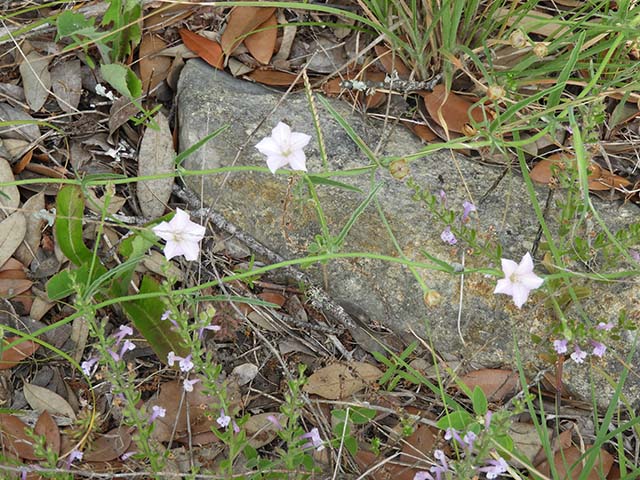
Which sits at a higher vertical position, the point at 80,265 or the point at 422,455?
the point at 80,265

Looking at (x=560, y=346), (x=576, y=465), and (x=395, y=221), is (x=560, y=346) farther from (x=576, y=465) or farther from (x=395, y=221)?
(x=395, y=221)

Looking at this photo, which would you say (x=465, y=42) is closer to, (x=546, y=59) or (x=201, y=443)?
(x=546, y=59)

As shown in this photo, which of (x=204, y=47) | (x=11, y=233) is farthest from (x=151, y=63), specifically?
(x=11, y=233)

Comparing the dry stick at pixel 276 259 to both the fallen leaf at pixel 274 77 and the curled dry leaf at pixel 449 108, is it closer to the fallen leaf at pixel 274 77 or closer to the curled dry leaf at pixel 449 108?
the fallen leaf at pixel 274 77

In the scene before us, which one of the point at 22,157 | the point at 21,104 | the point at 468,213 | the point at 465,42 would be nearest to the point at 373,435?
the point at 468,213

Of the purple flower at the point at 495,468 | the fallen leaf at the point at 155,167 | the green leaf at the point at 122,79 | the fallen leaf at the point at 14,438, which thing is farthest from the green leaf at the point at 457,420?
the green leaf at the point at 122,79

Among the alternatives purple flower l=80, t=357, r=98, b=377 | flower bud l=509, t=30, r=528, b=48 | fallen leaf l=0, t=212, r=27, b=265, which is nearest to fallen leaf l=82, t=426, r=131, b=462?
purple flower l=80, t=357, r=98, b=377
